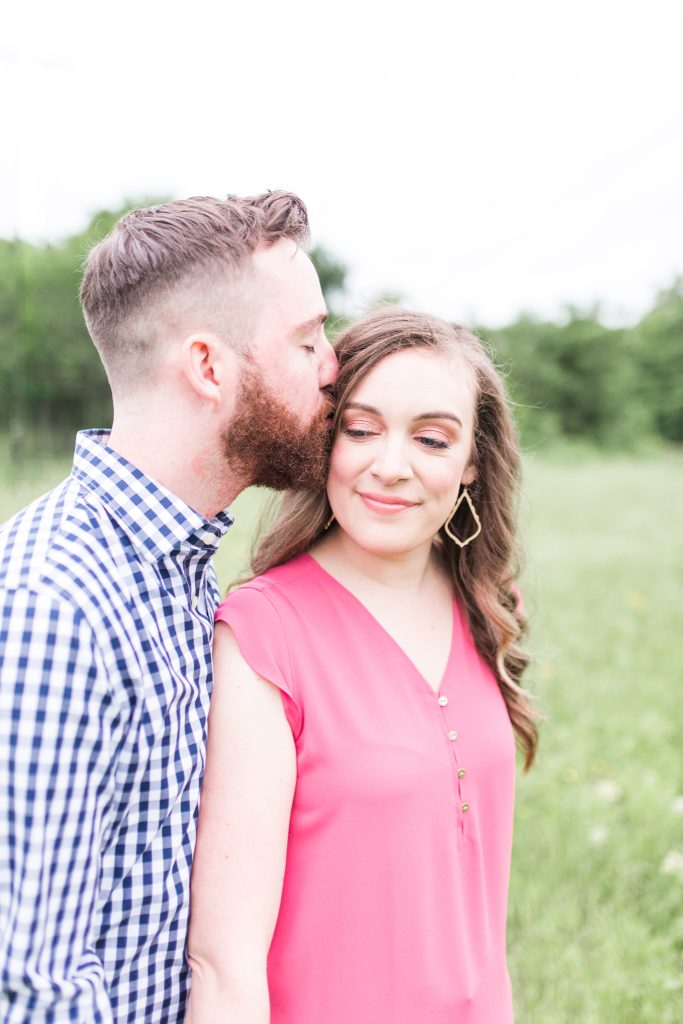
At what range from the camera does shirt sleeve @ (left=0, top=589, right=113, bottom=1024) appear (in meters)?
1.32

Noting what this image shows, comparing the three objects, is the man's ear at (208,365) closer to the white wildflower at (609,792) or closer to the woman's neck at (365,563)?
the woman's neck at (365,563)

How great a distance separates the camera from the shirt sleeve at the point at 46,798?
132 centimetres

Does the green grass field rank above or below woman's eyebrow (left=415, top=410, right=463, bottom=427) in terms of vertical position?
below

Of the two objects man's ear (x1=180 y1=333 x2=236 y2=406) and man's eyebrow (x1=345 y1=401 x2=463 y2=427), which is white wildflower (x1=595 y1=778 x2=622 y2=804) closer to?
man's eyebrow (x1=345 y1=401 x2=463 y2=427)

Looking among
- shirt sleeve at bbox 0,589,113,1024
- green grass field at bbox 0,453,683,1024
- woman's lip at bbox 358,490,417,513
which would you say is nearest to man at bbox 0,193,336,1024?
shirt sleeve at bbox 0,589,113,1024

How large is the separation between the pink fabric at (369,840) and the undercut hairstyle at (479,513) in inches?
10.3

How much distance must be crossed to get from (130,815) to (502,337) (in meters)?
28.7

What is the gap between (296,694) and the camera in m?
1.73

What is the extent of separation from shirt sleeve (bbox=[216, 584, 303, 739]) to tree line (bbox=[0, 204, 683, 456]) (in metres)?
6.79

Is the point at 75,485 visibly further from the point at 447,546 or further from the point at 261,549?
the point at 447,546

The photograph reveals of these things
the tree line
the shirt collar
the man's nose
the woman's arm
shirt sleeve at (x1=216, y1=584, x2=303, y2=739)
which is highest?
the tree line

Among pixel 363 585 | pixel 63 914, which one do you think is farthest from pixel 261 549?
pixel 63 914

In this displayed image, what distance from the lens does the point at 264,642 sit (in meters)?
1.74

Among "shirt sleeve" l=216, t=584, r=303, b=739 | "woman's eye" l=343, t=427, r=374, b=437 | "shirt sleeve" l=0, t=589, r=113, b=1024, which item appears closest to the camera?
"shirt sleeve" l=0, t=589, r=113, b=1024
